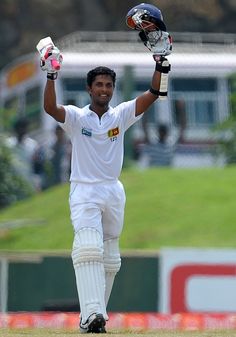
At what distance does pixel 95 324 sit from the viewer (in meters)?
10.5

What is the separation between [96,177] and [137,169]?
28.9 ft

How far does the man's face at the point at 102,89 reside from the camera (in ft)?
35.8

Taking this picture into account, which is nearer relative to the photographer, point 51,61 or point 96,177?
point 51,61

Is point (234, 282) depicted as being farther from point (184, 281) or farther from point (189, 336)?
point (189, 336)

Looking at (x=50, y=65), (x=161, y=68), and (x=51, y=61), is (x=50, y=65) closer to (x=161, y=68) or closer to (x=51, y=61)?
(x=51, y=61)

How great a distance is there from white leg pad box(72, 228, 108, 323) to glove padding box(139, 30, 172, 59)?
1.40 m

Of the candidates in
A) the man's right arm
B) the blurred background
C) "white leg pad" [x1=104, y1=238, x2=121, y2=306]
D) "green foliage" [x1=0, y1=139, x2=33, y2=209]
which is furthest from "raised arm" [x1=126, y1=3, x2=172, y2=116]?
"green foliage" [x1=0, y1=139, x2=33, y2=209]

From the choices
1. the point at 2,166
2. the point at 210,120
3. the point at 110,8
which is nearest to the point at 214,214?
the point at 2,166

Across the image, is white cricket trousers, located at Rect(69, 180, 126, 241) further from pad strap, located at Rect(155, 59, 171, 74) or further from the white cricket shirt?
pad strap, located at Rect(155, 59, 171, 74)

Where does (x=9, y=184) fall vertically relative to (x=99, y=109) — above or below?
above

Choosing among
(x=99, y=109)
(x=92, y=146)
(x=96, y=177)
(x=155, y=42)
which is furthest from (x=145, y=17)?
(x=96, y=177)

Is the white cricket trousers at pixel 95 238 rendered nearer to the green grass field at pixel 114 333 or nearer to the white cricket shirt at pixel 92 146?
the white cricket shirt at pixel 92 146

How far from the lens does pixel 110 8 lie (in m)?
35.9

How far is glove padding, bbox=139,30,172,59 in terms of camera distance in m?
11.0
